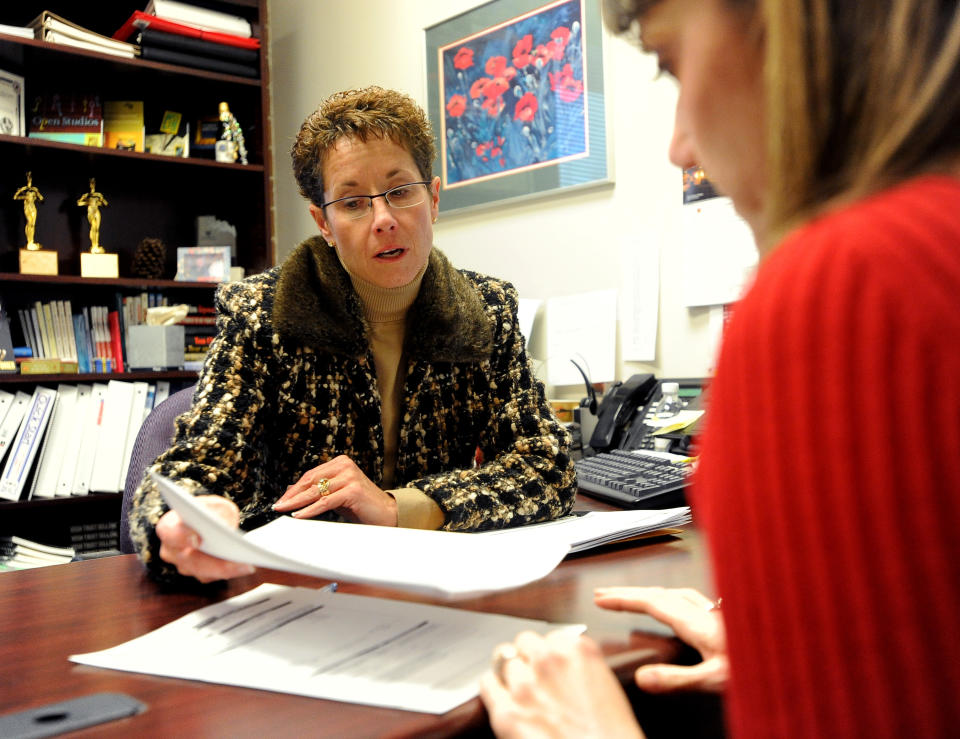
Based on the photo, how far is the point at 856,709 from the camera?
357mm

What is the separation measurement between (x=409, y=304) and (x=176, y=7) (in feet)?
6.36

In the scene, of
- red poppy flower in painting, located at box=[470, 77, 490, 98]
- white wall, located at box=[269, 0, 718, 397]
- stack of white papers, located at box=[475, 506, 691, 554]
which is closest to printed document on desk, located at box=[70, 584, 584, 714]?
stack of white papers, located at box=[475, 506, 691, 554]

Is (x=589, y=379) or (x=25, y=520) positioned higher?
(x=589, y=379)

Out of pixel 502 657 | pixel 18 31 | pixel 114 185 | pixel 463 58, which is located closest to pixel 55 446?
pixel 114 185

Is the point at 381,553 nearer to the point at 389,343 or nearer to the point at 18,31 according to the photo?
the point at 389,343

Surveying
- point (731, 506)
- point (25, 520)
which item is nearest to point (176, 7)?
point (25, 520)

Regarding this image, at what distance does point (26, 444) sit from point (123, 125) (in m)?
1.13

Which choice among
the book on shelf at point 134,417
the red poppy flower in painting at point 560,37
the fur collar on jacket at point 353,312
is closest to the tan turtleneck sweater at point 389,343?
the fur collar on jacket at point 353,312

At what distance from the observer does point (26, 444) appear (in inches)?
101

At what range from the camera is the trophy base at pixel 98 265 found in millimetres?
2766

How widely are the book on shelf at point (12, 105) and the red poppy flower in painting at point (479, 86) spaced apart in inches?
55.9

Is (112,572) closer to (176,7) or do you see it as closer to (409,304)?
(409,304)

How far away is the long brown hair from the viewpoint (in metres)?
0.40

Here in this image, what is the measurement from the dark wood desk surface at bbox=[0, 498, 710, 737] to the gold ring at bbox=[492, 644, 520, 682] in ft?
0.09
